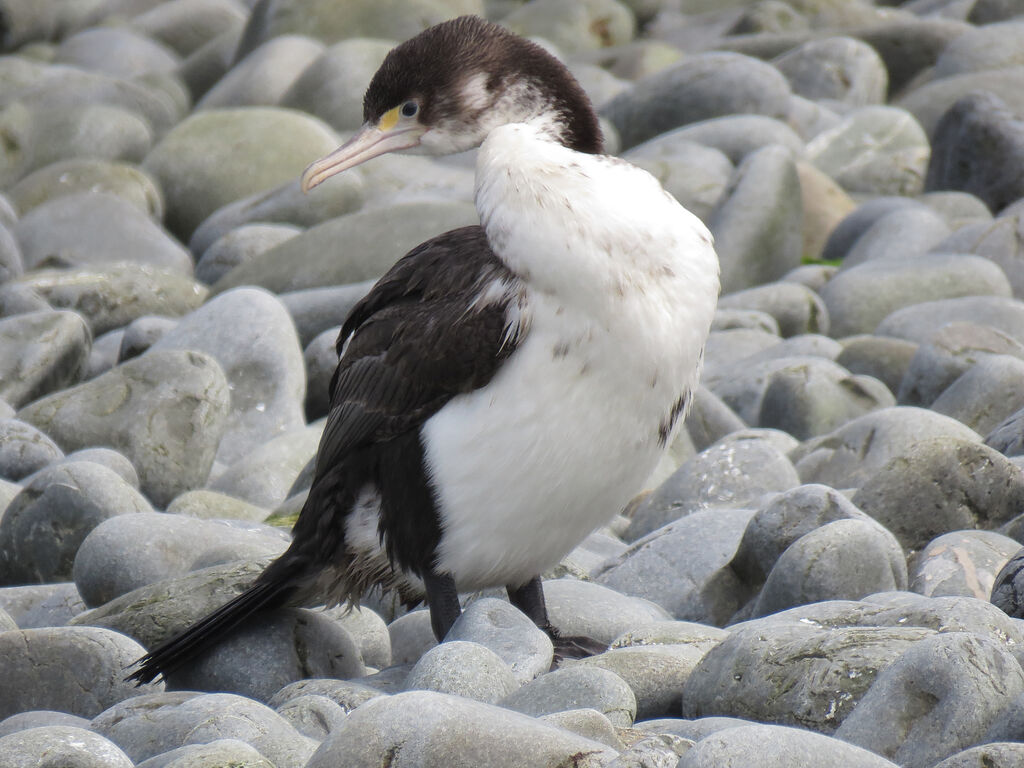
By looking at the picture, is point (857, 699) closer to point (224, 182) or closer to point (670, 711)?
point (670, 711)

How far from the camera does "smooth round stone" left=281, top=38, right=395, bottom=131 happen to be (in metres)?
13.9

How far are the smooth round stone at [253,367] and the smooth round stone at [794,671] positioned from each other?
4.10 meters

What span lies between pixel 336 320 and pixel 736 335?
2383mm

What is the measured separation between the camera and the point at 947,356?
6.84 metres

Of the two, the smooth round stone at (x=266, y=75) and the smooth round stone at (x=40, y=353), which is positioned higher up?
the smooth round stone at (x=40, y=353)

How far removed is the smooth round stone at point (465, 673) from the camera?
354 centimetres

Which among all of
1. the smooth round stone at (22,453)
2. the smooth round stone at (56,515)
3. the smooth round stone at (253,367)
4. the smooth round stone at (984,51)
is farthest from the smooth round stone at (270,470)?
the smooth round stone at (984,51)

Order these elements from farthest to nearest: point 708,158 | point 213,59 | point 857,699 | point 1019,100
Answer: point 213,59, point 1019,100, point 708,158, point 857,699

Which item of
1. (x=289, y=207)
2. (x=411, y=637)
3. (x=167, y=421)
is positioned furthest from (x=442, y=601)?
(x=289, y=207)

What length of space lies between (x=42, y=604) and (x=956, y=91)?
400 inches

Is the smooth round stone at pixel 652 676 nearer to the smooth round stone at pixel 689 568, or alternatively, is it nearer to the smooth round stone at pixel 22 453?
the smooth round stone at pixel 689 568

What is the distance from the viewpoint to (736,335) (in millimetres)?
8453

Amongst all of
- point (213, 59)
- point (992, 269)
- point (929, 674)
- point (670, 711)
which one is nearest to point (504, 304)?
point (670, 711)

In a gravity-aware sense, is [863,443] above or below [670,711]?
below
